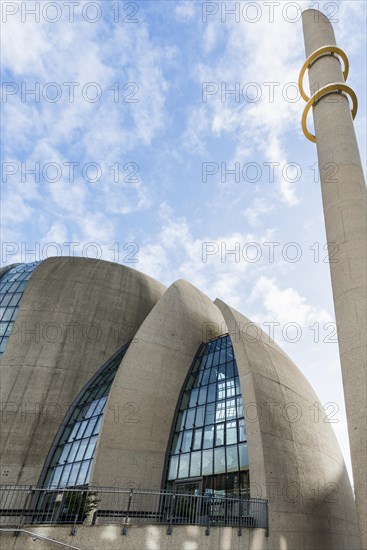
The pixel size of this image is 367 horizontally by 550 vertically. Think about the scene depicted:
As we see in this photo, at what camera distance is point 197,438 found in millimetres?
19031

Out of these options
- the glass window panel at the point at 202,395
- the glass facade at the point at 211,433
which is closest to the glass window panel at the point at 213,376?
the glass facade at the point at 211,433

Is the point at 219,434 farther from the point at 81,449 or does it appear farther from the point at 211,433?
the point at 81,449

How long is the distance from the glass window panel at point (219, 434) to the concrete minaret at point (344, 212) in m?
7.34

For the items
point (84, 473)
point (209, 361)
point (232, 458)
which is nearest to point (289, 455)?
point (232, 458)

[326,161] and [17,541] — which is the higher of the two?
[326,161]

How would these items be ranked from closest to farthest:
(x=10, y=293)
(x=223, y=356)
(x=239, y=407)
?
(x=239, y=407), (x=223, y=356), (x=10, y=293)

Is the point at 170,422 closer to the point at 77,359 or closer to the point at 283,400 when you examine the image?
the point at 283,400

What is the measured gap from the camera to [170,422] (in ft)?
66.0

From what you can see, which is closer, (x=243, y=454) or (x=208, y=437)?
(x=243, y=454)

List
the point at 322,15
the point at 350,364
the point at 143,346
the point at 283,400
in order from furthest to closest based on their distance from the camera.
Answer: the point at 322,15, the point at 143,346, the point at 283,400, the point at 350,364

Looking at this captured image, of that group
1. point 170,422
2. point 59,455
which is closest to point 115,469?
point 170,422

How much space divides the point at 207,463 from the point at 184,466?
1.28 metres

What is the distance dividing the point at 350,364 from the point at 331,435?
37.0ft

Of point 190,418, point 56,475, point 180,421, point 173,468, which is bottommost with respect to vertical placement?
point 56,475
